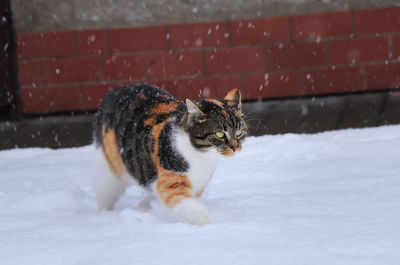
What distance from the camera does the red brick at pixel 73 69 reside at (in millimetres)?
3447

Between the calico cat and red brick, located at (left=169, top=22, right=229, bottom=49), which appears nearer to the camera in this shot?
the calico cat

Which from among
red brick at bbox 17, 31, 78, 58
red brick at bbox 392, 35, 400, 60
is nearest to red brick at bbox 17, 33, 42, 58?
red brick at bbox 17, 31, 78, 58

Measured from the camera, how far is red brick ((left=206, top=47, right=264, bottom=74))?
3.44 metres

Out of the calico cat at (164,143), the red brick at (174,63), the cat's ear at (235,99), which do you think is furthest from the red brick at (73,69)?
the cat's ear at (235,99)

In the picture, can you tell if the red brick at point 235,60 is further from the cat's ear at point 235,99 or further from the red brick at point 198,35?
the cat's ear at point 235,99

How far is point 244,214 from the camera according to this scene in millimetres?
1883

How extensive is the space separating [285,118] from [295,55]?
46cm

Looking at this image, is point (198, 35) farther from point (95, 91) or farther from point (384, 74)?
point (384, 74)

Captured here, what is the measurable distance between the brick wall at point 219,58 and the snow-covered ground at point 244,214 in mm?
560

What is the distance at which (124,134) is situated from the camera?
2137 millimetres

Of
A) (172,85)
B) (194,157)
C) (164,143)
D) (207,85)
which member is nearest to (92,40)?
(172,85)

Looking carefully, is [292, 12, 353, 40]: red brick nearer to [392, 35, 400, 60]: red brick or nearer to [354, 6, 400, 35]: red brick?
[354, 6, 400, 35]: red brick

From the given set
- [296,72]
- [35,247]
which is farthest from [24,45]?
[35,247]

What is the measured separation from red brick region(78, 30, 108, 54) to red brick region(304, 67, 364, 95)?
1.49 meters
